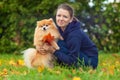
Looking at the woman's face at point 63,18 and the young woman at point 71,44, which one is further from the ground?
the woman's face at point 63,18

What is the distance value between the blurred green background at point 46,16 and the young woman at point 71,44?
3967mm

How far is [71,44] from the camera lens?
18.1 feet

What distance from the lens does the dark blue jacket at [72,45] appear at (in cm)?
550

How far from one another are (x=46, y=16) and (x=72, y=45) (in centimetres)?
442

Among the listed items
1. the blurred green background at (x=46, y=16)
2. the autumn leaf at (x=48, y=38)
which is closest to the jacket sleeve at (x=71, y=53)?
the autumn leaf at (x=48, y=38)

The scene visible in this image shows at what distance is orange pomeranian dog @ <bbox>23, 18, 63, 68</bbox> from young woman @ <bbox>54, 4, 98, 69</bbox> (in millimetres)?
109

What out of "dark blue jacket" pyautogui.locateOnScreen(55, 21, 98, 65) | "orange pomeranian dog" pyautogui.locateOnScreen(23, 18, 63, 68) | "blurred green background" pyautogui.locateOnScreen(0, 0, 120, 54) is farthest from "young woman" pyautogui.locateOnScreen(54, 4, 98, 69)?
"blurred green background" pyautogui.locateOnScreen(0, 0, 120, 54)

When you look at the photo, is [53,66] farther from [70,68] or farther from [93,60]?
[93,60]

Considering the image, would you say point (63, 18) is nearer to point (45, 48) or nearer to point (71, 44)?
point (71, 44)

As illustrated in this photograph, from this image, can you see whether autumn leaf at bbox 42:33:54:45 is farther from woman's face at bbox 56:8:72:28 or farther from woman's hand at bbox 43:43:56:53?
woman's face at bbox 56:8:72:28

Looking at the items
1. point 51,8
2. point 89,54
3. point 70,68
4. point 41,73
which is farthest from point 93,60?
point 51,8

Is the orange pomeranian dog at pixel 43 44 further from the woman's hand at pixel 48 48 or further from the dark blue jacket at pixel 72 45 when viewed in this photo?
the dark blue jacket at pixel 72 45

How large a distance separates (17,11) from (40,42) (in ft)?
15.3

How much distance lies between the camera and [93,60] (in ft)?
18.9
